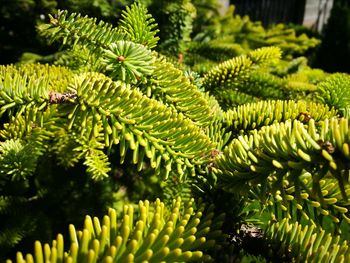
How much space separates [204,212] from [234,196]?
5 cm

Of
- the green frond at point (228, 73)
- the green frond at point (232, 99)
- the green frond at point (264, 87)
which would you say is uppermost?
the green frond at point (228, 73)

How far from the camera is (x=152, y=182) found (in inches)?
51.3

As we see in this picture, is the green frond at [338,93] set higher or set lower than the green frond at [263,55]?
lower

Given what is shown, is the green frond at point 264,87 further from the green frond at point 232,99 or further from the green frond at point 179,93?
the green frond at point 179,93

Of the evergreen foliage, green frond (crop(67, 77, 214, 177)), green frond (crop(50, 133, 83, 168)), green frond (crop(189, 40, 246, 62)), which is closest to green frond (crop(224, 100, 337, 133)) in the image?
the evergreen foliage

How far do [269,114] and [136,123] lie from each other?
0.27 meters

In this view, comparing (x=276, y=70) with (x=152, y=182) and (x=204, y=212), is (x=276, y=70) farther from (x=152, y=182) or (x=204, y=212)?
(x=204, y=212)

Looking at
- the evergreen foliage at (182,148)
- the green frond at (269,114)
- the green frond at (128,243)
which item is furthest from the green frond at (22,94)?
the green frond at (269,114)

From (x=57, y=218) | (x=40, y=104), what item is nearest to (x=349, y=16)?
(x=57, y=218)

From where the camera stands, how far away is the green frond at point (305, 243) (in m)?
0.51

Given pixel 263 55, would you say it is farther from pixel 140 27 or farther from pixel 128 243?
pixel 128 243

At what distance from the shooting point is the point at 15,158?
0.71m

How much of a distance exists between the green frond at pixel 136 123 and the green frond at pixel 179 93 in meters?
0.10

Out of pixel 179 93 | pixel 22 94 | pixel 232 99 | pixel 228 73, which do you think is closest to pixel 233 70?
pixel 228 73
